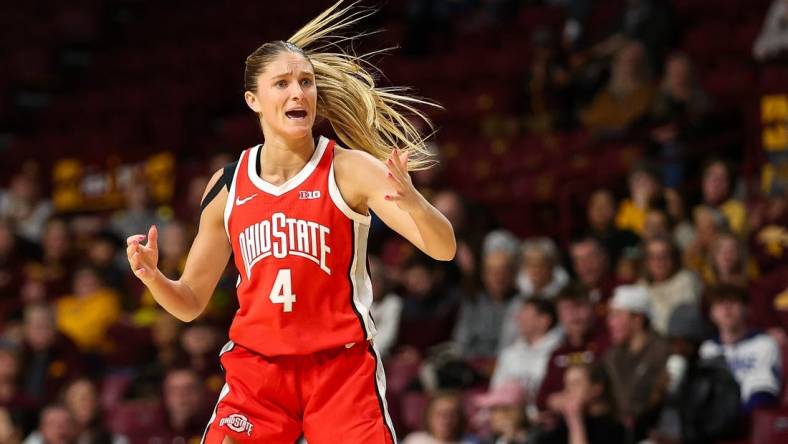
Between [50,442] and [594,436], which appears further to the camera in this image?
[50,442]

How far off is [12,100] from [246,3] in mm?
3146

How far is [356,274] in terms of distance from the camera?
4836 millimetres

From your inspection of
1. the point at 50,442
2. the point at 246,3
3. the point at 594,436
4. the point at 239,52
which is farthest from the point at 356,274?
the point at 246,3

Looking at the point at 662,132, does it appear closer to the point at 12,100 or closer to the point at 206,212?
the point at 206,212

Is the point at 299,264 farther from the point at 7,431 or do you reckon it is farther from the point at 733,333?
the point at 7,431

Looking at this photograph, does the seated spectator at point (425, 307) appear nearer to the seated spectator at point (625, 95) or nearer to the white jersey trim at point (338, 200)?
the seated spectator at point (625, 95)

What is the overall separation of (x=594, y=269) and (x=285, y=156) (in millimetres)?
4448

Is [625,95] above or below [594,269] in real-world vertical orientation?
above

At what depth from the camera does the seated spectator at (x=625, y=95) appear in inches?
425

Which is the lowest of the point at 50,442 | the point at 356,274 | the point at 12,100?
the point at 50,442

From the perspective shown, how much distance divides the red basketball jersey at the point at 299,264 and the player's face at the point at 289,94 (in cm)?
17

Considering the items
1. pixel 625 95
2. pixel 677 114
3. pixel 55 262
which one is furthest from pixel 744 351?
pixel 55 262

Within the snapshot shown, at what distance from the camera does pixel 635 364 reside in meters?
7.67

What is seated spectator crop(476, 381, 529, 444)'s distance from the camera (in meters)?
7.60
